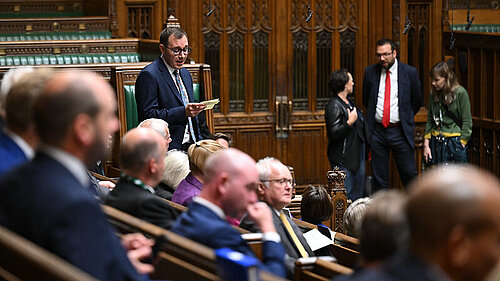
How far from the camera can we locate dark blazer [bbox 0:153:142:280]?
7.05 ft

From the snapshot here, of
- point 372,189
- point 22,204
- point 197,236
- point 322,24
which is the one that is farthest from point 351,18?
point 22,204

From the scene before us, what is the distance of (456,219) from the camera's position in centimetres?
186

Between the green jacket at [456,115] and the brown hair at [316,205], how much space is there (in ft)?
11.4

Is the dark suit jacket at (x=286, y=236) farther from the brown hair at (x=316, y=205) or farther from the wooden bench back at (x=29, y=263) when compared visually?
the wooden bench back at (x=29, y=263)

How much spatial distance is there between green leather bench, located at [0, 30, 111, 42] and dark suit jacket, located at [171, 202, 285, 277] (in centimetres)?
659

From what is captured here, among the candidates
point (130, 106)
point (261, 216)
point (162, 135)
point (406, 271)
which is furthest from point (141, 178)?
point (130, 106)

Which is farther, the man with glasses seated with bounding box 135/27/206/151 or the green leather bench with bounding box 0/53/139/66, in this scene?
the green leather bench with bounding box 0/53/139/66

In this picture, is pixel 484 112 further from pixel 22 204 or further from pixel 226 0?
pixel 22 204

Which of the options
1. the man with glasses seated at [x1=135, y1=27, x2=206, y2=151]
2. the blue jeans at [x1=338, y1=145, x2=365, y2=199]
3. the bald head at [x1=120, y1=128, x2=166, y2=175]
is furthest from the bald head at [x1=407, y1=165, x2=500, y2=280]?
the blue jeans at [x1=338, y1=145, x2=365, y2=199]

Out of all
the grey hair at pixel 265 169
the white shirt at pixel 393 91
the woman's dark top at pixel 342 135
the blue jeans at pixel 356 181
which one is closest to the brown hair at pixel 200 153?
the grey hair at pixel 265 169

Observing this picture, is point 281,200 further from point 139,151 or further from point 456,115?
point 456,115

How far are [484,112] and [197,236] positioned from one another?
6626 mm

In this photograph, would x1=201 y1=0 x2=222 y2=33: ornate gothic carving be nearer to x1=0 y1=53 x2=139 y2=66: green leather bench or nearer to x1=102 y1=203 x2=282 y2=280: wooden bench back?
x1=0 y1=53 x2=139 y2=66: green leather bench

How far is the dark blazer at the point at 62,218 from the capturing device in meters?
2.15
